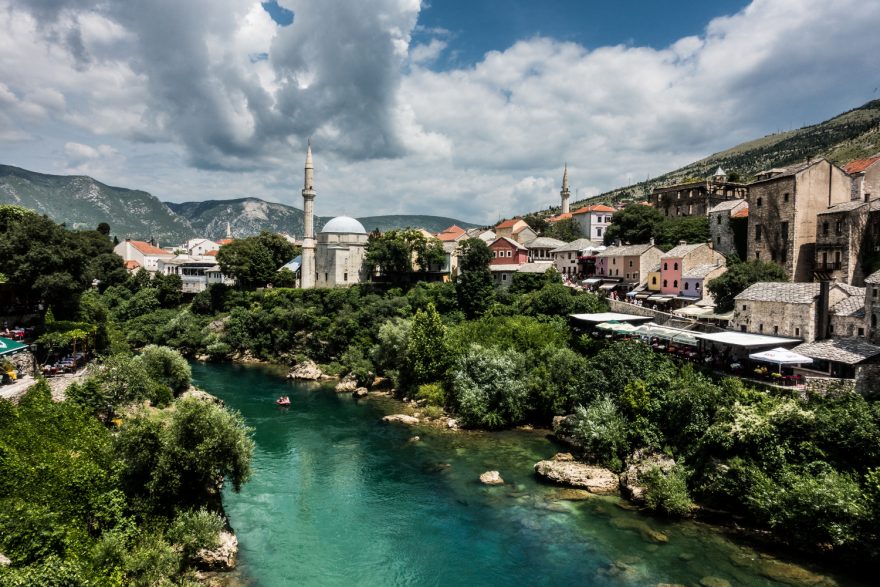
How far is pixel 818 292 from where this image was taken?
84.4 feet

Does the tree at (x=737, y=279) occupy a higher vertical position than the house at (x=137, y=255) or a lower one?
lower

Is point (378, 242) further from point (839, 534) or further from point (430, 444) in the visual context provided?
point (839, 534)

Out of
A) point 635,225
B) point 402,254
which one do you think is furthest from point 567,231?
point 402,254

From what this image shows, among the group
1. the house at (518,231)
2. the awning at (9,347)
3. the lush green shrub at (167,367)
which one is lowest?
the lush green shrub at (167,367)

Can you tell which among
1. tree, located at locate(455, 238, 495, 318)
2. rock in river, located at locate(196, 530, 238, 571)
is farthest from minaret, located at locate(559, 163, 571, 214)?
rock in river, located at locate(196, 530, 238, 571)

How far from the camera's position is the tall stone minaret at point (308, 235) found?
5919 cm

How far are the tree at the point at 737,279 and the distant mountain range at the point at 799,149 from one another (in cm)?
4340

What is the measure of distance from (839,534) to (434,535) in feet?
40.6

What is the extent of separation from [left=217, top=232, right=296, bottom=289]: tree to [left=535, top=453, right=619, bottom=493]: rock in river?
44371mm

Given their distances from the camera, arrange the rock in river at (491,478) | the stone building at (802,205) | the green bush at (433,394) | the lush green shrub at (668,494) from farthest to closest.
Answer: the stone building at (802,205) → the green bush at (433,394) → the rock in river at (491,478) → the lush green shrub at (668,494)

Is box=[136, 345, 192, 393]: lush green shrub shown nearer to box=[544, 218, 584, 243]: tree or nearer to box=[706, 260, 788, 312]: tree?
box=[706, 260, 788, 312]: tree

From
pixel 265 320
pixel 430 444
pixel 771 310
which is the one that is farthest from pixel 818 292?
pixel 265 320

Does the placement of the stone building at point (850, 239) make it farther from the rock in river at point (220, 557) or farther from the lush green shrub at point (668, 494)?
the rock in river at point (220, 557)

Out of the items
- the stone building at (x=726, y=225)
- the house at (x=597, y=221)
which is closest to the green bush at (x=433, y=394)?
the stone building at (x=726, y=225)
